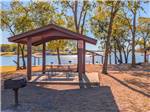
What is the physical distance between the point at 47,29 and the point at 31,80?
8.52 ft

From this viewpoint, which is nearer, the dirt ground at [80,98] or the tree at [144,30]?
the dirt ground at [80,98]

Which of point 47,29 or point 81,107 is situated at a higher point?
point 47,29

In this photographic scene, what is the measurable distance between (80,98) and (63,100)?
2.35 feet

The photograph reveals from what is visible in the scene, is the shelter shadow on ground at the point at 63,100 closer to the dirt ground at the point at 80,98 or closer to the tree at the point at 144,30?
the dirt ground at the point at 80,98

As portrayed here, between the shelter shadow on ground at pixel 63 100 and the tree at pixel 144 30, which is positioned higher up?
the tree at pixel 144 30

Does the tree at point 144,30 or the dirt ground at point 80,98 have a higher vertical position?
the tree at point 144,30

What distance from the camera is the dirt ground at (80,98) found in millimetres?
9977

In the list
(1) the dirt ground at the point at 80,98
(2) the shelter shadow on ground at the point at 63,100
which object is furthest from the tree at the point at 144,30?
(2) the shelter shadow on ground at the point at 63,100

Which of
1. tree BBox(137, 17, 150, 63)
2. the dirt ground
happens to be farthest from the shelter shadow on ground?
tree BBox(137, 17, 150, 63)

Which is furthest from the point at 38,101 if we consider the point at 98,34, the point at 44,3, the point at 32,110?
the point at 98,34

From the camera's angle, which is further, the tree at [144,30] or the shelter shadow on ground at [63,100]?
the tree at [144,30]

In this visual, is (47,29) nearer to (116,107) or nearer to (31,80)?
(31,80)

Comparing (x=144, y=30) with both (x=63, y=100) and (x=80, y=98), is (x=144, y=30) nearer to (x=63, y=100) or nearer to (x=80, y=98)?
(x=80, y=98)

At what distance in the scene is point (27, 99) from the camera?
11.5 metres
